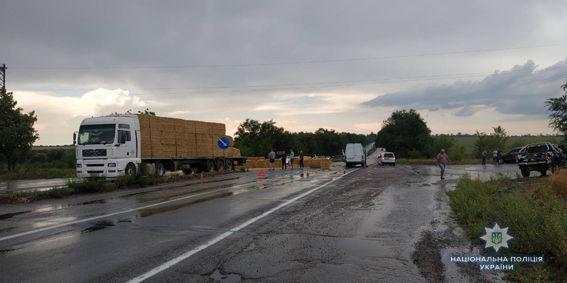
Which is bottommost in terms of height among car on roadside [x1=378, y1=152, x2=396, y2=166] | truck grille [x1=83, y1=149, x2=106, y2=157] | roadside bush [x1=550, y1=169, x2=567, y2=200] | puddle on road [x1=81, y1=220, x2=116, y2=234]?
puddle on road [x1=81, y1=220, x2=116, y2=234]

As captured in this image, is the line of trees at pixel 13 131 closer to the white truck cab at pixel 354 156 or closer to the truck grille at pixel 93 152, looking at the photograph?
the truck grille at pixel 93 152

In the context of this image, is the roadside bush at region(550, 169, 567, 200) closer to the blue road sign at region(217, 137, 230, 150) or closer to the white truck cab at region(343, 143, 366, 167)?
the blue road sign at region(217, 137, 230, 150)

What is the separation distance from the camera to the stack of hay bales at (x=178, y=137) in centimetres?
2186

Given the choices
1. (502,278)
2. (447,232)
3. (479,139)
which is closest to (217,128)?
(447,232)

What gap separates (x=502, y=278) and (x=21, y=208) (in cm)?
1171

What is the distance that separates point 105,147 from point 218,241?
14.7 metres

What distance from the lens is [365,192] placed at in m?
14.2

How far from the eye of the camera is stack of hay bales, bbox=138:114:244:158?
71.7ft

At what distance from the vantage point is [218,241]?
6.39 metres

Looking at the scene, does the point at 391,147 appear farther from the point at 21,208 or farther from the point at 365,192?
the point at 21,208

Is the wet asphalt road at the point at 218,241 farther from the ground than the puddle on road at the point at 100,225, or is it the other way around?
the puddle on road at the point at 100,225

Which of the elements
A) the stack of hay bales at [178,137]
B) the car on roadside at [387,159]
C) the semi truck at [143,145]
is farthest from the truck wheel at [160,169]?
the car on roadside at [387,159]

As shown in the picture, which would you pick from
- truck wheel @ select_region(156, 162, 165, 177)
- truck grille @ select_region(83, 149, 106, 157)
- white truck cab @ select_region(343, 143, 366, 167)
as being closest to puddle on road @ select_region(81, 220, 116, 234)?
truck grille @ select_region(83, 149, 106, 157)

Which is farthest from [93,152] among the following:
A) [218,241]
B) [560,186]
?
[560,186]
